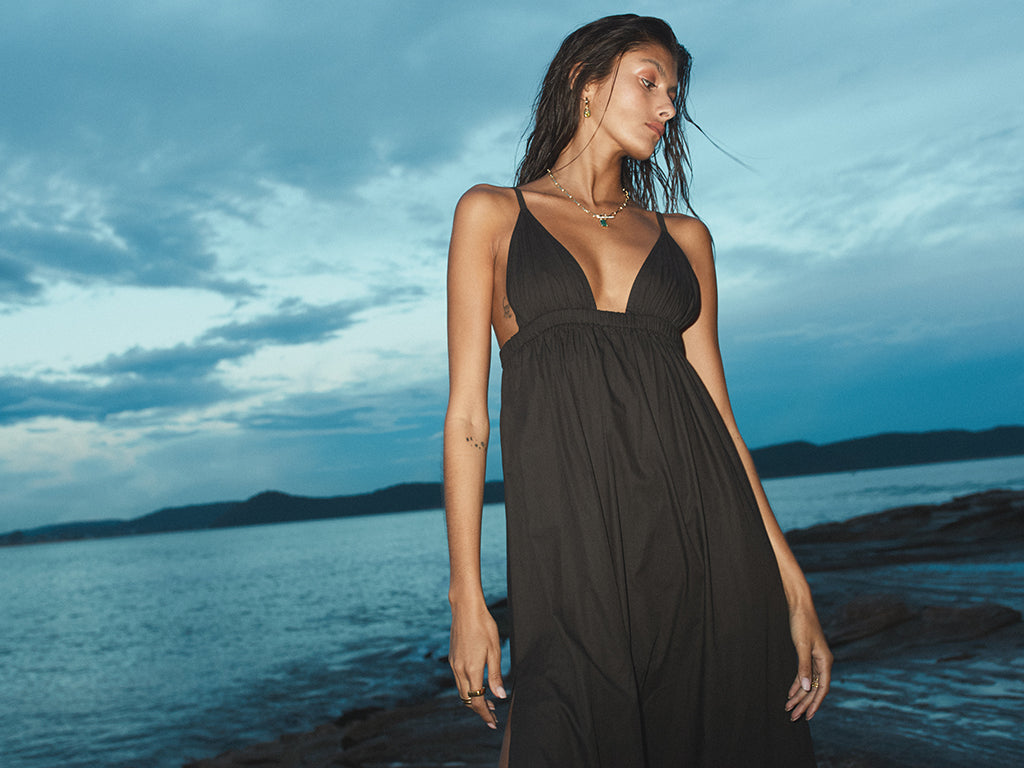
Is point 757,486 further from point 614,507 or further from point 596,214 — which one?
point 596,214

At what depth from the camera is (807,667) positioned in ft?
5.55

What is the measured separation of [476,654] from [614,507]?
0.38m

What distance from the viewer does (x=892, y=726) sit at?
12.5 feet

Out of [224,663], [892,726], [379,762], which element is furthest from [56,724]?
[892,726]

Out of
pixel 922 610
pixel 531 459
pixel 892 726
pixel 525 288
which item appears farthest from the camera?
pixel 922 610

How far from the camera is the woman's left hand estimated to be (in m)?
1.65

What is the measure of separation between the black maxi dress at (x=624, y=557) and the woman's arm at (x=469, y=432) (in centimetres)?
6

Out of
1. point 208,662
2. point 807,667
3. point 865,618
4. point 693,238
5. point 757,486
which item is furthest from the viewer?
point 208,662

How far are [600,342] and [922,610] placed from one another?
606 cm

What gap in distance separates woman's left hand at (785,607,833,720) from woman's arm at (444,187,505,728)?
65 centimetres

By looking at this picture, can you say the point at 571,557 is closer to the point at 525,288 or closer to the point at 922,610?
the point at 525,288

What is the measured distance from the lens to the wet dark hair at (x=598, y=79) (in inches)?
76.4

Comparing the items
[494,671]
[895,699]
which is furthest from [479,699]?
[895,699]

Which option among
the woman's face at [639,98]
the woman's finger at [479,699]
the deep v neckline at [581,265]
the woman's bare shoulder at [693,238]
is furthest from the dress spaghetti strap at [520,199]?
the woman's finger at [479,699]
